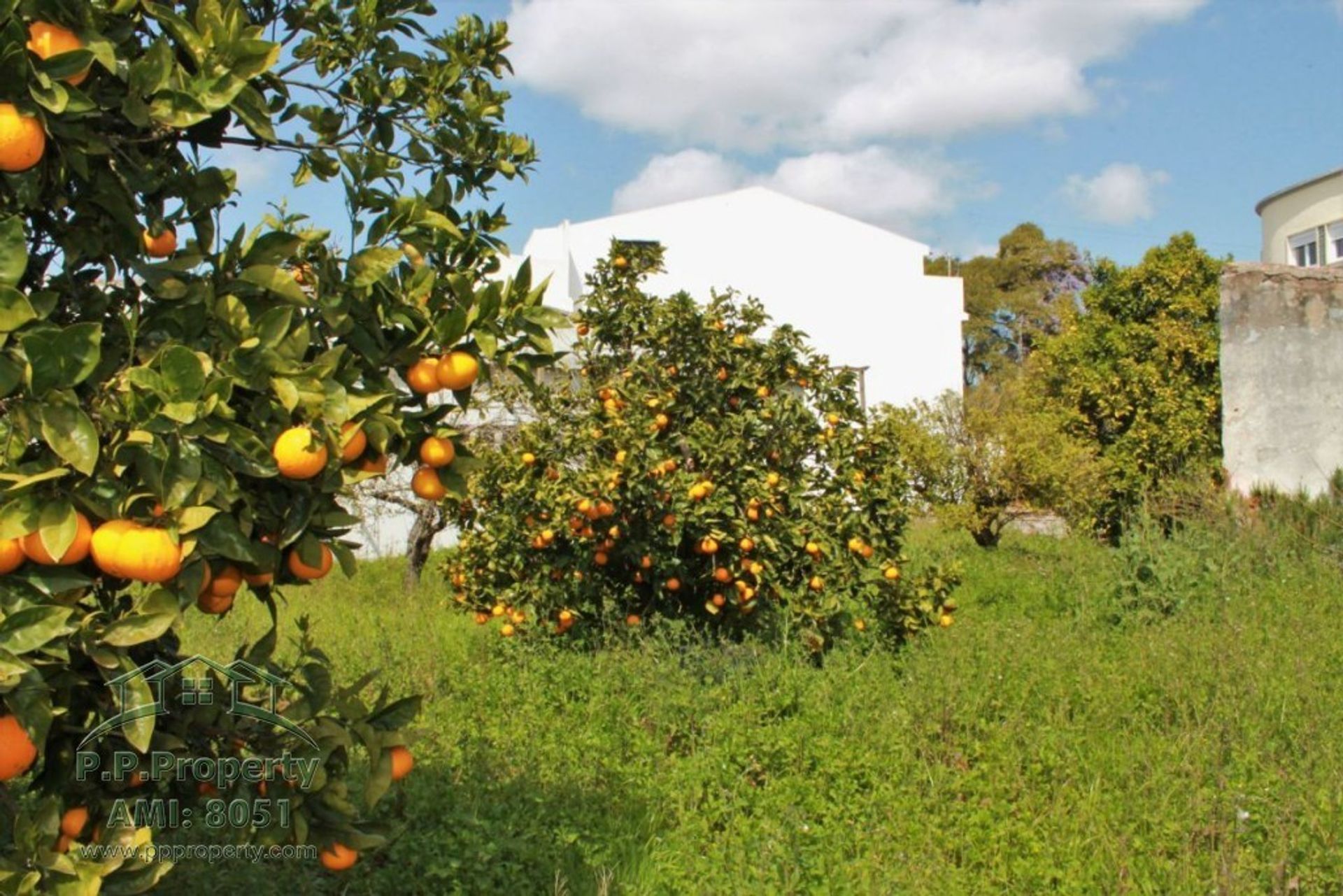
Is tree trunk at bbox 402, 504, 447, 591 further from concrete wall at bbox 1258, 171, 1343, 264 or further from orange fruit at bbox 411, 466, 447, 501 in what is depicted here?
concrete wall at bbox 1258, 171, 1343, 264

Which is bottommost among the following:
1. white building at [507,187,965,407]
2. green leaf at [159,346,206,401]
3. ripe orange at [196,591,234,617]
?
ripe orange at [196,591,234,617]

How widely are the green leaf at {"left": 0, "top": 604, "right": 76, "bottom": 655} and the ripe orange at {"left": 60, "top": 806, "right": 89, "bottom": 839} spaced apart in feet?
1.64

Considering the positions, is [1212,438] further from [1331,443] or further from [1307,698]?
[1307,698]

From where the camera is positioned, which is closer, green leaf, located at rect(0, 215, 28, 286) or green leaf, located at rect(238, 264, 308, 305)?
green leaf, located at rect(0, 215, 28, 286)

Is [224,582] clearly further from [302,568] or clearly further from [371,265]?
Answer: [371,265]

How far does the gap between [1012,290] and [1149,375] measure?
2547 cm

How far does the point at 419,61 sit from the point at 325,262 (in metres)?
0.76

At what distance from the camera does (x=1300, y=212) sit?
24.0 m

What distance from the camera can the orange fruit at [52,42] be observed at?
1.58 meters

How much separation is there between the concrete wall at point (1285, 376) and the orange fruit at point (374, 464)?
314 inches

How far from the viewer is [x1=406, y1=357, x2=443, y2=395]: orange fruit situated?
1.89 metres

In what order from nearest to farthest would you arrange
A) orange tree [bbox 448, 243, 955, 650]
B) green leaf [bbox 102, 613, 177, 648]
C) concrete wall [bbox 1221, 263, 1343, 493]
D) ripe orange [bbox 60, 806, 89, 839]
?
green leaf [bbox 102, 613, 177, 648], ripe orange [bbox 60, 806, 89, 839], orange tree [bbox 448, 243, 955, 650], concrete wall [bbox 1221, 263, 1343, 493]

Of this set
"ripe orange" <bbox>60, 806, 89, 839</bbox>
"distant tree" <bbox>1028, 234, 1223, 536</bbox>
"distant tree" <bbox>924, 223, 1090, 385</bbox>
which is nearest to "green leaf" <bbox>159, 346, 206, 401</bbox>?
"ripe orange" <bbox>60, 806, 89, 839</bbox>

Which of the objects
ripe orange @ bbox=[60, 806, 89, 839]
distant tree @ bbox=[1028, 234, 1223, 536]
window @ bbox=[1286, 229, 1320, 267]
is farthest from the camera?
window @ bbox=[1286, 229, 1320, 267]
